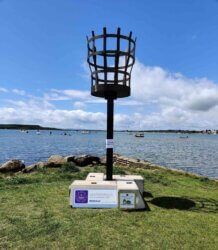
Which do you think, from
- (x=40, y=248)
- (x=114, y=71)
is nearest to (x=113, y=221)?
(x=40, y=248)

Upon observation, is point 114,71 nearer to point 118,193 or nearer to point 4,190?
point 118,193

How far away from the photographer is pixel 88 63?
10977 mm

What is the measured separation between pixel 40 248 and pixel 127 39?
23.2ft

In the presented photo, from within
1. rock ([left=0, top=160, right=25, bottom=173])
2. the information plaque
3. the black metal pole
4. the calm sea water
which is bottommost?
the calm sea water

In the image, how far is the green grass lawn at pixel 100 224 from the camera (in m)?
6.84

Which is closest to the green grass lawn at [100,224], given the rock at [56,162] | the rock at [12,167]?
the rock at [56,162]

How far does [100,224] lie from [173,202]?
11.9 ft

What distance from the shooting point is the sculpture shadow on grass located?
10.2m

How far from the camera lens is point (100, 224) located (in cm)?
804

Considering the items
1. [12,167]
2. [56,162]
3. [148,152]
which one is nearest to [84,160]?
[56,162]

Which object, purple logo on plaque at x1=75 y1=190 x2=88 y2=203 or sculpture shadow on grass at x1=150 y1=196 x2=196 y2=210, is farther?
sculpture shadow on grass at x1=150 y1=196 x2=196 y2=210

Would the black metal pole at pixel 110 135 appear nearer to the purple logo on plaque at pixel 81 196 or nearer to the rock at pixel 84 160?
the purple logo on plaque at pixel 81 196

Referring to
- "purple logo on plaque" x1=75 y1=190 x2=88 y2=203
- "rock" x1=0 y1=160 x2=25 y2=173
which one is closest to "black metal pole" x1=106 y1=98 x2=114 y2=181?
"purple logo on plaque" x1=75 y1=190 x2=88 y2=203

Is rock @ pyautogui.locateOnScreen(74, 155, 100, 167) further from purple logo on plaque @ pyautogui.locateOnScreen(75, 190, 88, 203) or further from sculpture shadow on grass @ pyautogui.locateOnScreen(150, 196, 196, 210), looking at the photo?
purple logo on plaque @ pyautogui.locateOnScreen(75, 190, 88, 203)
